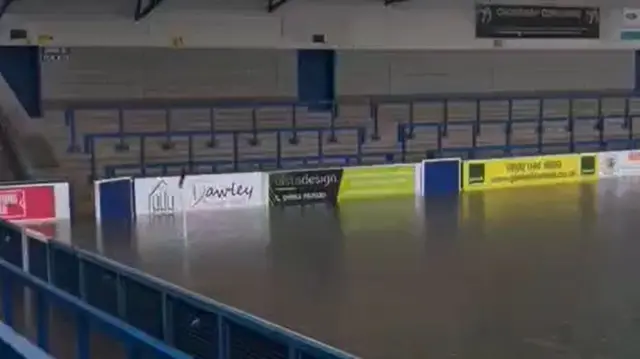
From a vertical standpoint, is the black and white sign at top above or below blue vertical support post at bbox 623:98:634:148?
above

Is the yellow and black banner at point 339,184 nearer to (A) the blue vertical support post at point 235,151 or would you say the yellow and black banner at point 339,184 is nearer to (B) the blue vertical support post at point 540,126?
(A) the blue vertical support post at point 235,151

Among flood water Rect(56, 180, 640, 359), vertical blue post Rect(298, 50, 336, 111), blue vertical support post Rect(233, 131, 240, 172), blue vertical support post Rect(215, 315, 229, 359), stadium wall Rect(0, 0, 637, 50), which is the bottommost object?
flood water Rect(56, 180, 640, 359)

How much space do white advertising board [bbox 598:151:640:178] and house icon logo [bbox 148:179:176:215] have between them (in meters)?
10.9

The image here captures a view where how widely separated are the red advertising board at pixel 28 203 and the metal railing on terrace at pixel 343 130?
3468 millimetres

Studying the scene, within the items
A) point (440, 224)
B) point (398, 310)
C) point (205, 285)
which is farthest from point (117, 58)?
point (398, 310)

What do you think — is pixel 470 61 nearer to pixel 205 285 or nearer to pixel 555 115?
pixel 555 115

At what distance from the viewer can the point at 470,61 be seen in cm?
2761

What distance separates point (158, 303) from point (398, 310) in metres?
3.26

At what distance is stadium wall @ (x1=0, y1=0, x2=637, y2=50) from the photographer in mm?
21750

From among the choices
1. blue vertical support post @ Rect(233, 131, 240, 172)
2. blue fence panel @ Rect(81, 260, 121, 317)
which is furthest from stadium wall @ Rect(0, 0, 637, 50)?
blue fence panel @ Rect(81, 260, 121, 317)

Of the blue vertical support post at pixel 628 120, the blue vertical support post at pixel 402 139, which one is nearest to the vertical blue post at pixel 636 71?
the blue vertical support post at pixel 628 120

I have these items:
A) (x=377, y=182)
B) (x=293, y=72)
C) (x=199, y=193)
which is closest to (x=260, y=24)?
(x=293, y=72)

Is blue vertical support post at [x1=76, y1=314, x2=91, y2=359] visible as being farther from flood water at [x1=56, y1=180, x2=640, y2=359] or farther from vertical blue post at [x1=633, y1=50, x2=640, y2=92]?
vertical blue post at [x1=633, y1=50, x2=640, y2=92]

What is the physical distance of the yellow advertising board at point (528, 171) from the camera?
22.1 m
